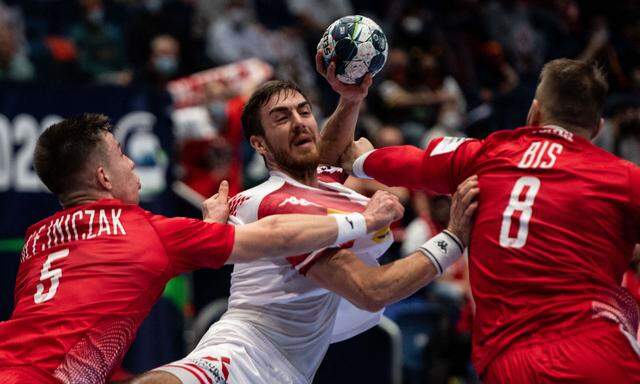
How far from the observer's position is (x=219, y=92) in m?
11.5

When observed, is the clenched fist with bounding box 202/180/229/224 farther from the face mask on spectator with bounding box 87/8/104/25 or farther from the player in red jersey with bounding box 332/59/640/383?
the face mask on spectator with bounding box 87/8/104/25

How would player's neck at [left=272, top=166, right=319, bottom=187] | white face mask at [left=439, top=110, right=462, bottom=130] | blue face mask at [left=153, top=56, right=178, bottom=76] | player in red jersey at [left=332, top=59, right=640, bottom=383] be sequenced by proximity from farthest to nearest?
white face mask at [left=439, top=110, right=462, bottom=130] → blue face mask at [left=153, top=56, right=178, bottom=76] → player's neck at [left=272, top=166, right=319, bottom=187] → player in red jersey at [left=332, top=59, right=640, bottom=383]

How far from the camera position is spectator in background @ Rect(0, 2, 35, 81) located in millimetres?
11367

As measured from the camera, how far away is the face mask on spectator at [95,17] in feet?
41.2

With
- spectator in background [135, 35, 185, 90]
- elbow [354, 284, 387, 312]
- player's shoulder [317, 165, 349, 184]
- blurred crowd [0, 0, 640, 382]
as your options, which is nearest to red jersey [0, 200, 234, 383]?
elbow [354, 284, 387, 312]

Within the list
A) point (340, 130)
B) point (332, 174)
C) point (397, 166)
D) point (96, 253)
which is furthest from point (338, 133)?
point (96, 253)

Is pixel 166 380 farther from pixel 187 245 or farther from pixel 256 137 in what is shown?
pixel 256 137

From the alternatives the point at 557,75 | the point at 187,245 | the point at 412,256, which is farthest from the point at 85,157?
the point at 557,75

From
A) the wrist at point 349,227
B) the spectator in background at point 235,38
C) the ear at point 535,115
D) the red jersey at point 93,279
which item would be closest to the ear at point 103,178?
the red jersey at point 93,279

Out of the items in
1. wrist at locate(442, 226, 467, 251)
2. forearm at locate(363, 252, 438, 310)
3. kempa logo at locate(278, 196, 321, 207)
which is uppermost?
kempa logo at locate(278, 196, 321, 207)

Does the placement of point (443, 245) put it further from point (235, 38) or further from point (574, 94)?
point (235, 38)

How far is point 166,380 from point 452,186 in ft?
5.79

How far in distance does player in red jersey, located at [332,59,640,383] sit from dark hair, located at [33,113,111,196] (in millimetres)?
2031

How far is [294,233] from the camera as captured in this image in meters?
4.94
